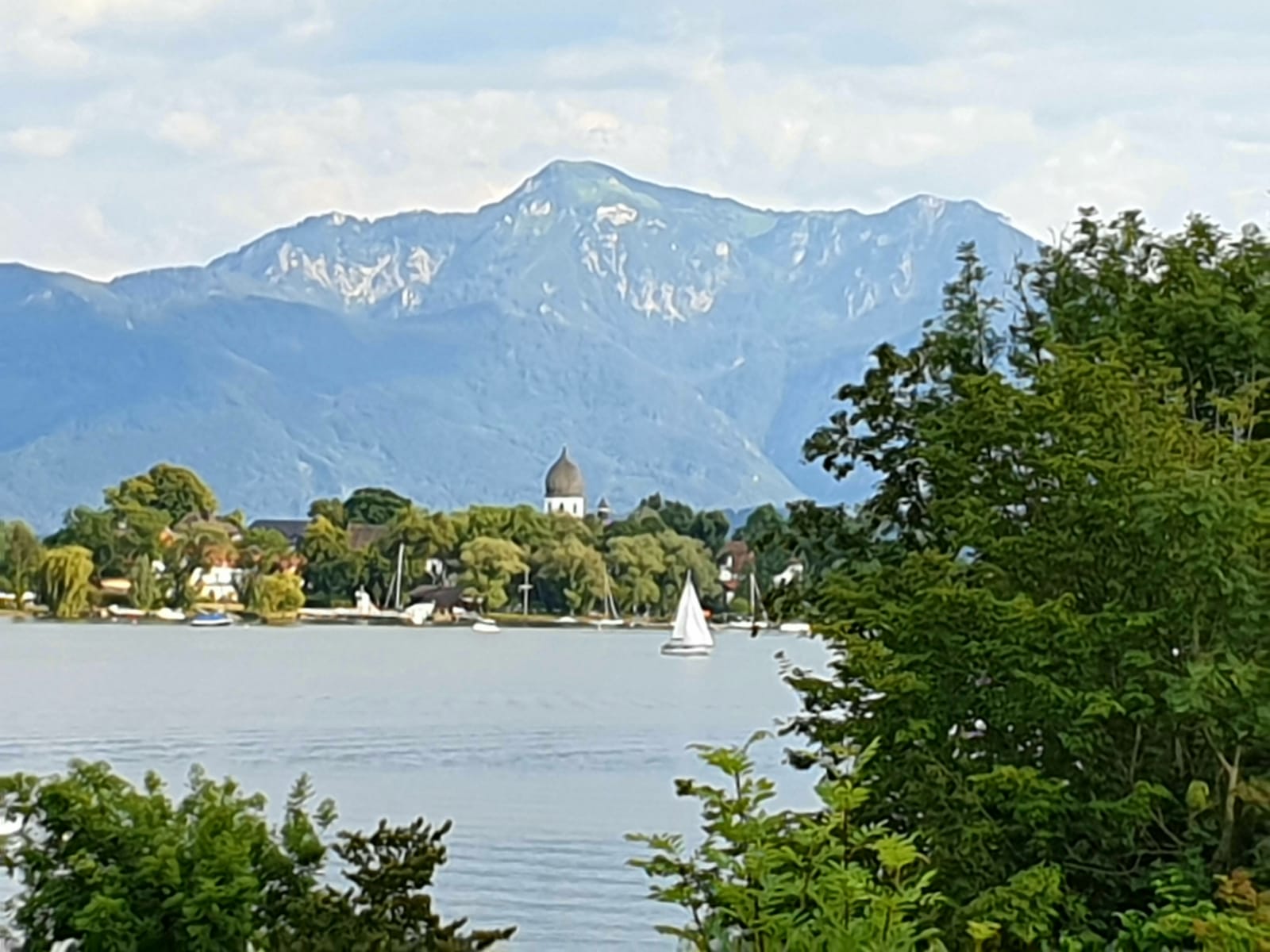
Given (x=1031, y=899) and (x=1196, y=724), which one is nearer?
(x=1031, y=899)

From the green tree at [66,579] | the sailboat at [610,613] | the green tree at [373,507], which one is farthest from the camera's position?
the green tree at [373,507]

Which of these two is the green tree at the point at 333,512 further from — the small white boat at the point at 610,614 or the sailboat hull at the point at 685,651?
the sailboat hull at the point at 685,651

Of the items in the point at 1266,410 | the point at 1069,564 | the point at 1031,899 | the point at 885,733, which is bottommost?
the point at 1031,899

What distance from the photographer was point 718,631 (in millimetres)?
115562

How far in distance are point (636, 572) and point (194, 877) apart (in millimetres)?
101759

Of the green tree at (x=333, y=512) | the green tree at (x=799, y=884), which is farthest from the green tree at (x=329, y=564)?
the green tree at (x=799, y=884)

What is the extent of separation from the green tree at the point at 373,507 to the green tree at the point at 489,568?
2410 centimetres

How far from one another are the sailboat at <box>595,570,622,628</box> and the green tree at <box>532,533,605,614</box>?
332 mm

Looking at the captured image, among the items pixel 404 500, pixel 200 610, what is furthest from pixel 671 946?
pixel 404 500

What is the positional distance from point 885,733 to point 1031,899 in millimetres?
1246

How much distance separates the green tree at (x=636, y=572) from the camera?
364 feet

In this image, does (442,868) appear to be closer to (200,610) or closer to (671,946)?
(671,946)

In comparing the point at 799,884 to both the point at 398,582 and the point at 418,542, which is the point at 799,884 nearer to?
the point at 418,542

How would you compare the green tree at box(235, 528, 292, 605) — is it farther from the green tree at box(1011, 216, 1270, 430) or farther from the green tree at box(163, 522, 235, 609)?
the green tree at box(1011, 216, 1270, 430)
